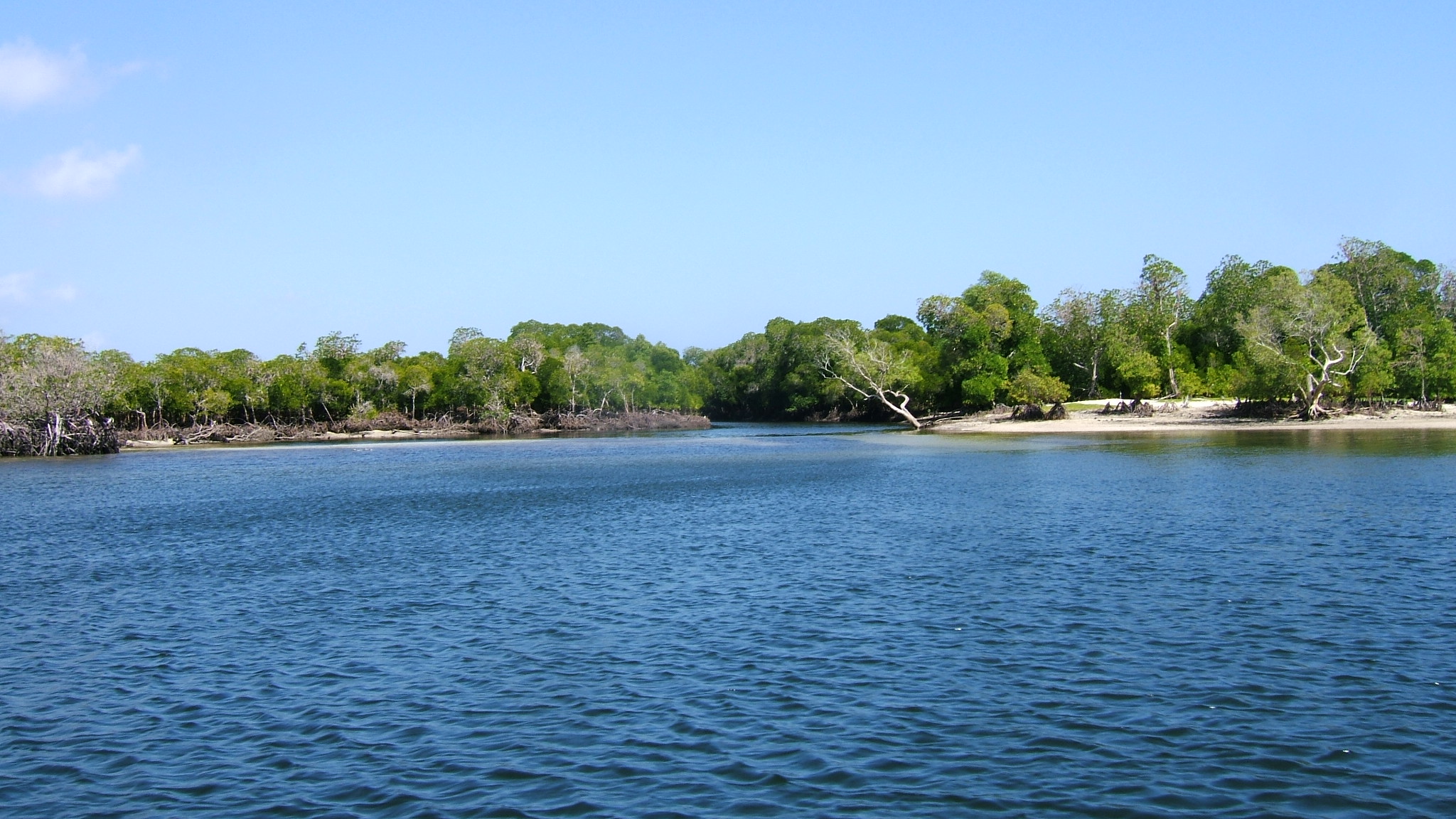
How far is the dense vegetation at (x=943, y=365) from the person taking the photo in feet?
223

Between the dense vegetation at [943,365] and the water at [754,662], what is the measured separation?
39171 millimetres

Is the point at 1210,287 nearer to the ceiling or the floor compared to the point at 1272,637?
nearer to the ceiling

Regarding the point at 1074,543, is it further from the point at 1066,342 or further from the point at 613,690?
the point at 1066,342

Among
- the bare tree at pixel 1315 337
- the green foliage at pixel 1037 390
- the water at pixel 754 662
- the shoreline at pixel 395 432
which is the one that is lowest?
the water at pixel 754 662

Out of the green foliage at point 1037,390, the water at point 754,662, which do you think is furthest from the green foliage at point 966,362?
the water at point 754,662

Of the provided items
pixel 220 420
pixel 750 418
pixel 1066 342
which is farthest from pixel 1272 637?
pixel 750 418

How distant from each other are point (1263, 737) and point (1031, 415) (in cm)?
7710

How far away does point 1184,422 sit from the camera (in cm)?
7406

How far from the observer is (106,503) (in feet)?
132

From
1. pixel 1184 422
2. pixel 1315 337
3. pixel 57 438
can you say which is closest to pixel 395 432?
pixel 57 438

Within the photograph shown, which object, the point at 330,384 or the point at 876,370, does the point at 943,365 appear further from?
the point at 330,384

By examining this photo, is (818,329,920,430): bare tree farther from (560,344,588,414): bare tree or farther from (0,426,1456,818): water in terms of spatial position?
(0,426,1456,818): water

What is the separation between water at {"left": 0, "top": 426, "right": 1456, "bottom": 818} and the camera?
10.7 metres

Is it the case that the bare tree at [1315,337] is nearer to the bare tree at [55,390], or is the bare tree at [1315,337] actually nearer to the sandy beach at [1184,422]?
the sandy beach at [1184,422]
